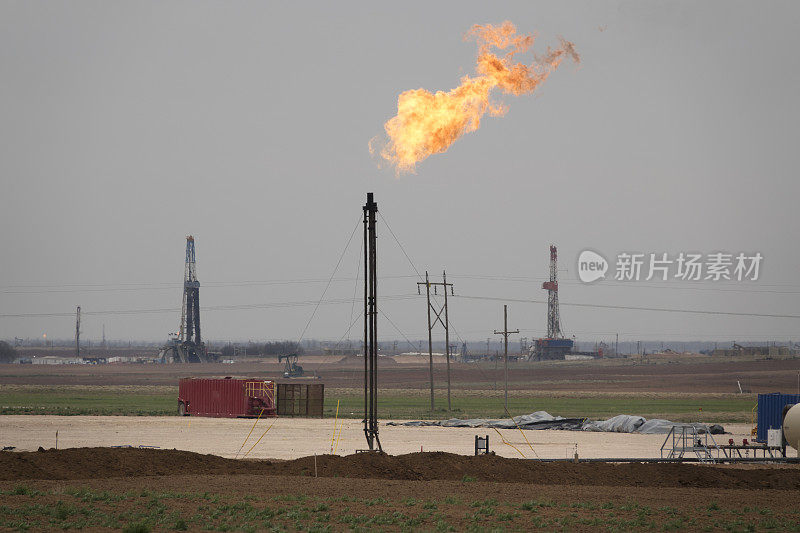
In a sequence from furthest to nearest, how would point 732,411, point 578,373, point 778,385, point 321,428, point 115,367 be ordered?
1. point 115,367
2. point 578,373
3. point 778,385
4. point 732,411
5. point 321,428

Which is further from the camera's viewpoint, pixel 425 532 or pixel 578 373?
pixel 578 373

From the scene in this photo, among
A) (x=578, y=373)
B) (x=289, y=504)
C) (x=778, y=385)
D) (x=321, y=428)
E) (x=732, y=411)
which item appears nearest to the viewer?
(x=289, y=504)

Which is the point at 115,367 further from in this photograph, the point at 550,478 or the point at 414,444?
the point at 550,478

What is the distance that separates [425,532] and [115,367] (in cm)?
18428

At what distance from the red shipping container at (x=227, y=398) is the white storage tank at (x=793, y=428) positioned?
109 feet

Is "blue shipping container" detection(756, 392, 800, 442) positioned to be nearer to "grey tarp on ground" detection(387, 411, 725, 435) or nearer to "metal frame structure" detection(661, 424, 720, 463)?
"metal frame structure" detection(661, 424, 720, 463)

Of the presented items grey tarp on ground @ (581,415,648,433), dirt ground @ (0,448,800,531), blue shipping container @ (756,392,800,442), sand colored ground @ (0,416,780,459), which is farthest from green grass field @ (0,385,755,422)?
dirt ground @ (0,448,800,531)

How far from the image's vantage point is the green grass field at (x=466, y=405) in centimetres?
6175

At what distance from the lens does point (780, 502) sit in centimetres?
2217

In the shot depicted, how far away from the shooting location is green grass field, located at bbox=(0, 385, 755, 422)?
61.8 metres

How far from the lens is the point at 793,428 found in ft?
113

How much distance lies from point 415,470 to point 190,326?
151 meters

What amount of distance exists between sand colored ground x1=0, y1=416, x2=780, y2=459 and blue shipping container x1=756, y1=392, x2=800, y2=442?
2.13 metres

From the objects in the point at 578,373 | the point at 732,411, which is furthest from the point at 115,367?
the point at 732,411
